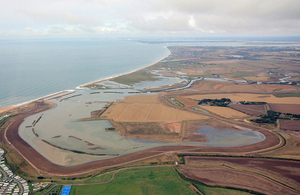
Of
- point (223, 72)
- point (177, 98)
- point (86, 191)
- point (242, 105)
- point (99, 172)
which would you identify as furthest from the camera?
point (223, 72)

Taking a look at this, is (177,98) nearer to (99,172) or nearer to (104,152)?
(104,152)

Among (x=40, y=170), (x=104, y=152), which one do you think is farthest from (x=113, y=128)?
(x=40, y=170)

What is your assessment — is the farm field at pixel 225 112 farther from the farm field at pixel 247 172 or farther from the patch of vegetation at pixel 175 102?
the farm field at pixel 247 172

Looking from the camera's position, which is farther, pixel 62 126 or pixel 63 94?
pixel 63 94

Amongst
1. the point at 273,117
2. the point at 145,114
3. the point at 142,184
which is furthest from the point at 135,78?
the point at 142,184

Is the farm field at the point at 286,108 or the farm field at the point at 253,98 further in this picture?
the farm field at the point at 253,98

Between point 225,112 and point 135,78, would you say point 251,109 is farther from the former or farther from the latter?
point 135,78

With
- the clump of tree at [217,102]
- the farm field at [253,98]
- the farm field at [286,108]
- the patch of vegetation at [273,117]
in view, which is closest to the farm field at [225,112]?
the clump of tree at [217,102]
